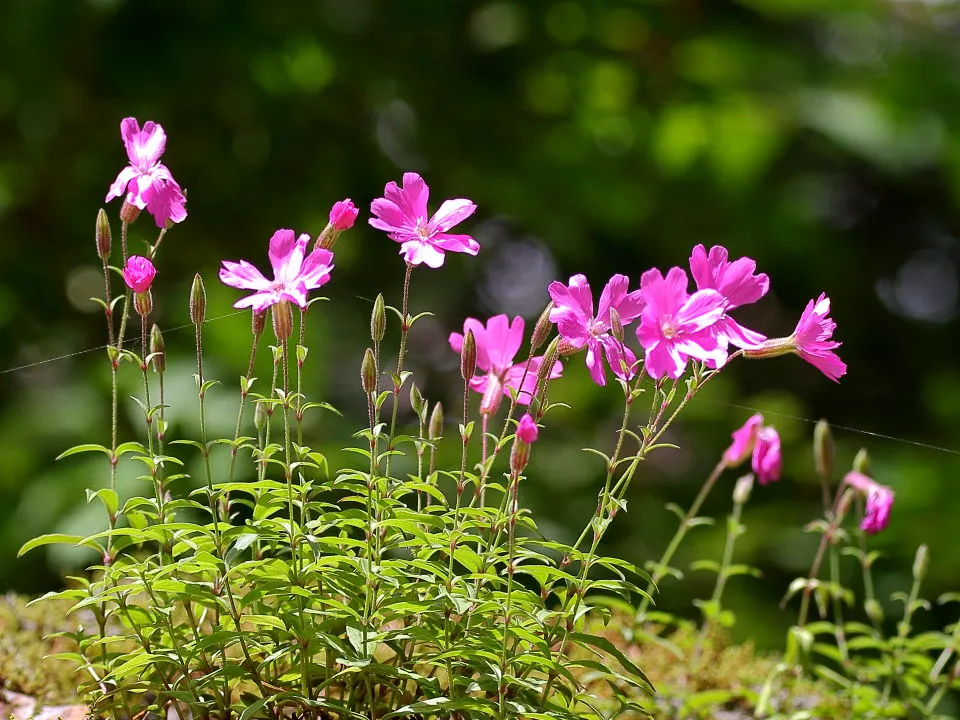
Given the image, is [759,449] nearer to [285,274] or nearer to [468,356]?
[468,356]

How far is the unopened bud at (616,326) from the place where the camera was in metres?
0.83

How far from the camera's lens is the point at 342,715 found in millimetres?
937

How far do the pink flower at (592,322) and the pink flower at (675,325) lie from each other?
0.03 metres

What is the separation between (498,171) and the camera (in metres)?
3.18

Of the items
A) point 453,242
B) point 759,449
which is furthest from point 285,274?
point 759,449

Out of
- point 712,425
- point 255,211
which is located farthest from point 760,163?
point 255,211

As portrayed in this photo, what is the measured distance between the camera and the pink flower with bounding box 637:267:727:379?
80cm

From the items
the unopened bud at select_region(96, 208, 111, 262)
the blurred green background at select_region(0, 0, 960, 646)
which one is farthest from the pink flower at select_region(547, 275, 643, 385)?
the blurred green background at select_region(0, 0, 960, 646)

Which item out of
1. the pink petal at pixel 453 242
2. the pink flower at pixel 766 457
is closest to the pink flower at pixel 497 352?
the pink petal at pixel 453 242

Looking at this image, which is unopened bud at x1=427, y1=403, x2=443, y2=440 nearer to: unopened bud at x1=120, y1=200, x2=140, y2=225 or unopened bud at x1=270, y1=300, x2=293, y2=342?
unopened bud at x1=270, y1=300, x2=293, y2=342

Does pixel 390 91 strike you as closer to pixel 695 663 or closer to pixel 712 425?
pixel 712 425

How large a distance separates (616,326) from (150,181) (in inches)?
15.6

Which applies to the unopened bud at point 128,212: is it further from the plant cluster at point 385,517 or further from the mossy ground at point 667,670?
the mossy ground at point 667,670

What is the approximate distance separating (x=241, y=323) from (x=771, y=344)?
171 cm
